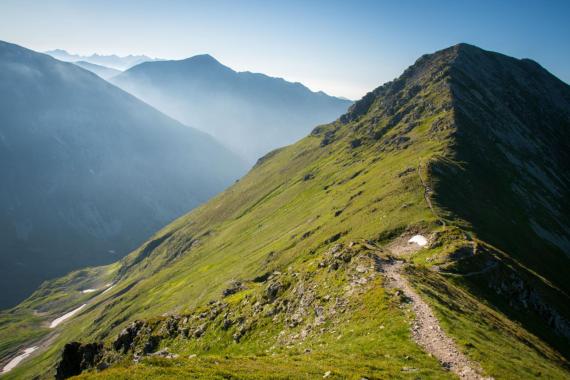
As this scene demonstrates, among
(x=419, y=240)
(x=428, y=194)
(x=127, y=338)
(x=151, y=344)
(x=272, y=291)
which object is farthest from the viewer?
(x=428, y=194)

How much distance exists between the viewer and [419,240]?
65000mm

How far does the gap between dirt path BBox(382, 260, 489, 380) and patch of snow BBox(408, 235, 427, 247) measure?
26.9 metres

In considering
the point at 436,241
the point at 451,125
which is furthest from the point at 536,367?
the point at 451,125

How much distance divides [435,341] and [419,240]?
37.9 meters

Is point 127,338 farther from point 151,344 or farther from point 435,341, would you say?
point 435,341

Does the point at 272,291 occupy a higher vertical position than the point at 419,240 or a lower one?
higher

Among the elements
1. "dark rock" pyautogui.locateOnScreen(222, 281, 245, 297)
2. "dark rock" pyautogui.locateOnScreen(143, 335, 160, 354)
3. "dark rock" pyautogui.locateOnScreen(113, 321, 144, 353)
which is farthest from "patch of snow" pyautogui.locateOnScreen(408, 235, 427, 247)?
"dark rock" pyautogui.locateOnScreen(113, 321, 144, 353)

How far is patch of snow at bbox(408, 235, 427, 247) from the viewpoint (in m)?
63.1

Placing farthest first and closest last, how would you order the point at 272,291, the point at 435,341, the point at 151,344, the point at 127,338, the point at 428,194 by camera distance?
the point at 428,194, the point at 127,338, the point at 151,344, the point at 272,291, the point at 435,341

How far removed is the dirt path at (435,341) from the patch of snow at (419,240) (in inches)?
1059

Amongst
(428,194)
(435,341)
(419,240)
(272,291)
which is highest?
(428,194)

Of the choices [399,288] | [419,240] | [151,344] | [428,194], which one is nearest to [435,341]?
[399,288]

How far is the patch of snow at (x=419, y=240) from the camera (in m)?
63.1

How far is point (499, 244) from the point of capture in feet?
221
